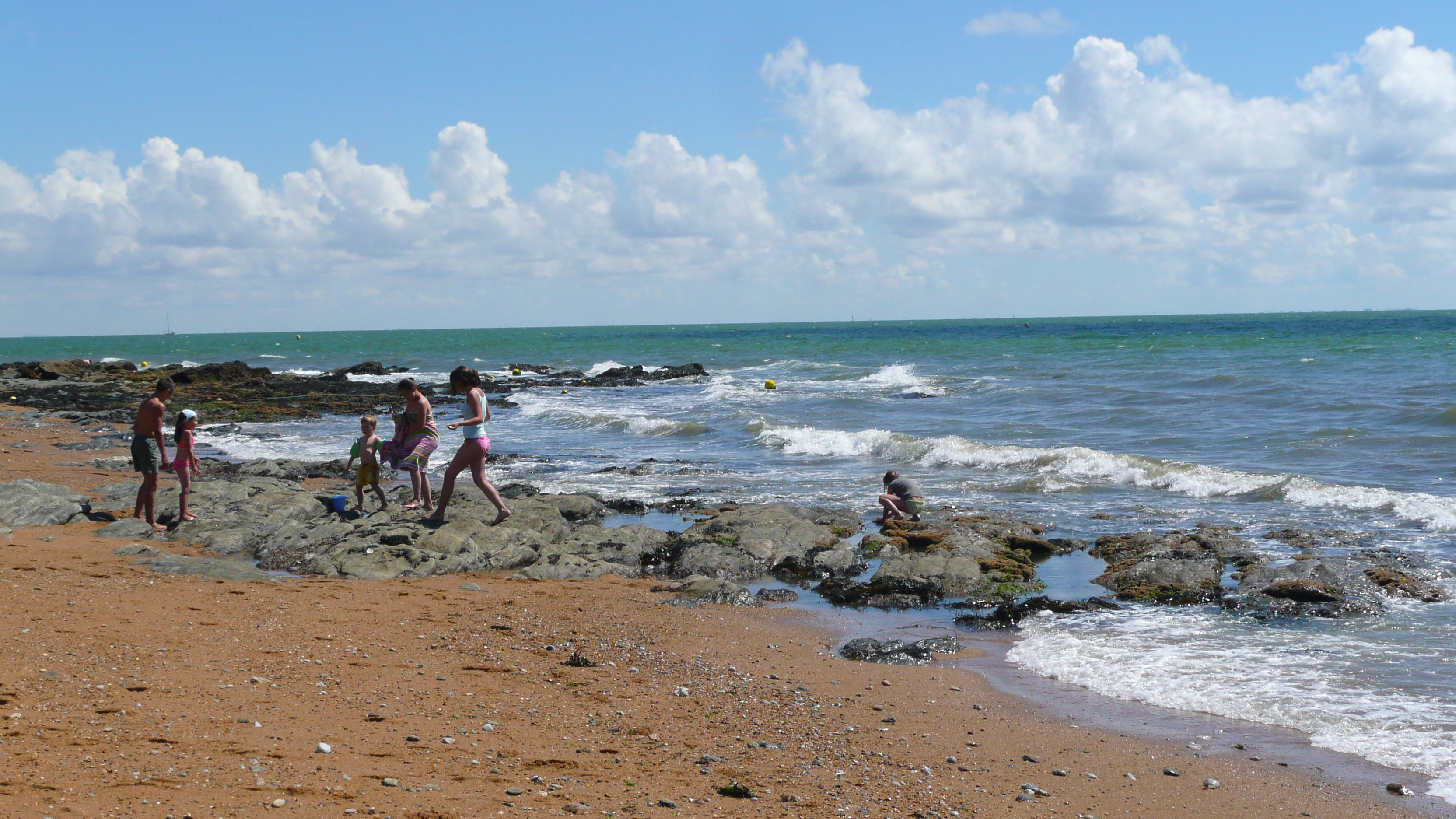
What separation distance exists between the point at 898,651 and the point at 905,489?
5.63m

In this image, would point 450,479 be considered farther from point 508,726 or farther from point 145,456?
point 508,726

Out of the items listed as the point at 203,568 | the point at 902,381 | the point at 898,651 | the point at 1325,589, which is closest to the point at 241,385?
the point at 902,381

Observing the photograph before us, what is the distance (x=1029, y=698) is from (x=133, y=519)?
970 cm

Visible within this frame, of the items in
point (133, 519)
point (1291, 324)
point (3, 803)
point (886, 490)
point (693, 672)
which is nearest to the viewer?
point (3, 803)

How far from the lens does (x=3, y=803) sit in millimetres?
3992

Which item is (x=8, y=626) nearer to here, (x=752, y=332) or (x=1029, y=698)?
(x=1029, y=698)

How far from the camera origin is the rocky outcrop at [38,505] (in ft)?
36.5

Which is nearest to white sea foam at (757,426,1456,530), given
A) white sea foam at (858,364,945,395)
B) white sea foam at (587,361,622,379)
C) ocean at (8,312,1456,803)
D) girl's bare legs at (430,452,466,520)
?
ocean at (8,312,1456,803)

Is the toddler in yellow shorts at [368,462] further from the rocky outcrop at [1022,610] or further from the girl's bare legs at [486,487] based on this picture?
the rocky outcrop at [1022,610]

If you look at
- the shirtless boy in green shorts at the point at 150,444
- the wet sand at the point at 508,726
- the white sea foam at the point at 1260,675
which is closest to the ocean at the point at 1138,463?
the white sea foam at the point at 1260,675

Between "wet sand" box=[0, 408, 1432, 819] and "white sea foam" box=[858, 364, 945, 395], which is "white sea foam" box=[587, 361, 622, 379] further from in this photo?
"wet sand" box=[0, 408, 1432, 819]

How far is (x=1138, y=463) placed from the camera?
1639cm

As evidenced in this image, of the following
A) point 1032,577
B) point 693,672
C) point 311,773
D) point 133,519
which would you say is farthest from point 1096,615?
point 133,519

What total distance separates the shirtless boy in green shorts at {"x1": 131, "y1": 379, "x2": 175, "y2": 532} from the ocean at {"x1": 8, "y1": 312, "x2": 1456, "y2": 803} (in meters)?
5.84
